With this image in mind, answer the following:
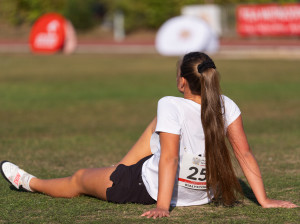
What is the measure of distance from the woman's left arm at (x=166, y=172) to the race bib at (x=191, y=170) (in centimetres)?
16

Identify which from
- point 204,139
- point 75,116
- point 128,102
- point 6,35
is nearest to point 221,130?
point 204,139

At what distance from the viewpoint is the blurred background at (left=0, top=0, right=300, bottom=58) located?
33594mm

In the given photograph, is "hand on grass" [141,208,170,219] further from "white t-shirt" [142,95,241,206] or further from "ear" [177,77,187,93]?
"ear" [177,77,187,93]

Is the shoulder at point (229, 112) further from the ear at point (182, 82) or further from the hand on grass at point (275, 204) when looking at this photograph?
the hand on grass at point (275, 204)

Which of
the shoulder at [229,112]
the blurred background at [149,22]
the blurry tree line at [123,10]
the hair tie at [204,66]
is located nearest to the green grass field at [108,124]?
the shoulder at [229,112]

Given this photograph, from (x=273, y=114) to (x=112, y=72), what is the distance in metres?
9.56

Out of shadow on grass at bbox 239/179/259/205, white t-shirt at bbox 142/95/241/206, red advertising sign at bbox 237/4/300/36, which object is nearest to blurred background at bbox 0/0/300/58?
red advertising sign at bbox 237/4/300/36

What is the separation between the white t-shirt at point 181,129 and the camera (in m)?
4.11

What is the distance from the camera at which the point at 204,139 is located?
423 centimetres

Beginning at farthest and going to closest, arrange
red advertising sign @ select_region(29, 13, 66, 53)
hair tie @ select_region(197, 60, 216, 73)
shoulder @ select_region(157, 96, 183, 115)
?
red advertising sign @ select_region(29, 13, 66, 53)
shoulder @ select_region(157, 96, 183, 115)
hair tie @ select_region(197, 60, 216, 73)

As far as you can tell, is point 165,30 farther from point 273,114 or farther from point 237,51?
point 273,114

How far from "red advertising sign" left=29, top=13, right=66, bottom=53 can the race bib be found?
2580 cm

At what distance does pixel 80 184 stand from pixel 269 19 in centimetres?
3169

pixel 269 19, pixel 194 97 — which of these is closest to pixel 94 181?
pixel 194 97
